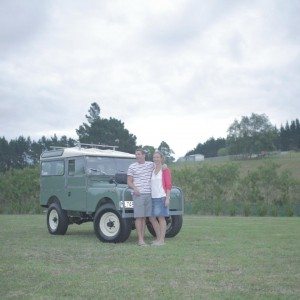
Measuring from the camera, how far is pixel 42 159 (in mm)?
13141

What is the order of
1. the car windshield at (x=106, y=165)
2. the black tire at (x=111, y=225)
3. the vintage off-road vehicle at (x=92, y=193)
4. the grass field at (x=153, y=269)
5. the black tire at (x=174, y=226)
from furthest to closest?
1. the car windshield at (x=106, y=165)
2. the black tire at (x=174, y=226)
3. the vintage off-road vehicle at (x=92, y=193)
4. the black tire at (x=111, y=225)
5. the grass field at (x=153, y=269)

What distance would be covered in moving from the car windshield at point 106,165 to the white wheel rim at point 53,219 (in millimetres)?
1724

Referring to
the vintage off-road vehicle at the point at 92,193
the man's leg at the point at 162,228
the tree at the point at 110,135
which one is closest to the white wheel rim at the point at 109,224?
the vintage off-road vehicle at the point at 92,193

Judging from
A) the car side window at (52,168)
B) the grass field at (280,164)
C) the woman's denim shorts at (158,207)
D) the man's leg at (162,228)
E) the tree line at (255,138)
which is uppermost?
the tree line at (255,138)

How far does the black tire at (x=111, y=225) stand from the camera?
9.99m

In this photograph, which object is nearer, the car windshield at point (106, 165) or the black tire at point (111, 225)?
the black tire at point (111, 225)

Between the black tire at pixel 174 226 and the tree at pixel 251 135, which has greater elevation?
the tree at pixel 251 135

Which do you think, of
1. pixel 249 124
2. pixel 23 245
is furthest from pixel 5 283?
pixel 249 124

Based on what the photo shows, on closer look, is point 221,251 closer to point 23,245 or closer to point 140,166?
point 140,166

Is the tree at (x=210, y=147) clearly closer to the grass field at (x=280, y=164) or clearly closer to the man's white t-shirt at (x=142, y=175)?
the grass field at (x=280, y=164)

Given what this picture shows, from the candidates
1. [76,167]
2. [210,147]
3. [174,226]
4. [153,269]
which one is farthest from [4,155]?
[210,147]

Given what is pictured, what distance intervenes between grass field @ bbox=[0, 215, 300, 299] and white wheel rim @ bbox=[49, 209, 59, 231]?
2008 millimetres

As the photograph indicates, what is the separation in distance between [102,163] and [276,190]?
16.0 m

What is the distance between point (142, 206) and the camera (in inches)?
386
